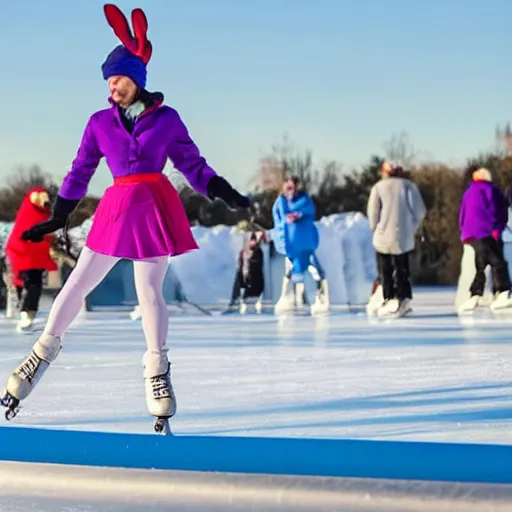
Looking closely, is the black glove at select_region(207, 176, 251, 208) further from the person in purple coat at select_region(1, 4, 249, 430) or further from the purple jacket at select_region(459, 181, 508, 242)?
the purple jacket at select_region(459, 181, 508, 242)

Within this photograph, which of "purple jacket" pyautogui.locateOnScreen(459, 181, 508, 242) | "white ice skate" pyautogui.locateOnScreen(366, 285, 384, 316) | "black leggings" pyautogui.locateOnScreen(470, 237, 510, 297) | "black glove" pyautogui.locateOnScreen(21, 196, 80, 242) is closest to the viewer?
"black glove" pyautogui.locateOnScreen(21, 196, 80, 242)

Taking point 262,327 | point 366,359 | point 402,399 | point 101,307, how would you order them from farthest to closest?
point 101,307 → point 262,327 → point 366,359 → point 402,399

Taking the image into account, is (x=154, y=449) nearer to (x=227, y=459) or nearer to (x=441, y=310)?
(x=227, y=459)

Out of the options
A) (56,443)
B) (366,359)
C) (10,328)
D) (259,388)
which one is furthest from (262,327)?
(56,443)

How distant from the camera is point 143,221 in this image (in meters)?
3.04

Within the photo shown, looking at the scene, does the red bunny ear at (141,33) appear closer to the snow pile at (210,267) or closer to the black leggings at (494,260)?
the black leggings at (494,260)

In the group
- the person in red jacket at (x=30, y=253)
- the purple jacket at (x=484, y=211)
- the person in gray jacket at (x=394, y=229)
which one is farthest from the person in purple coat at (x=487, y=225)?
the person in red jacket at (x=30, y=253)

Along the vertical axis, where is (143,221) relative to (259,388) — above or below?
above

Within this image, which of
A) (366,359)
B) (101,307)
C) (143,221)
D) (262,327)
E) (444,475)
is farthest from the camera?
(101,307)

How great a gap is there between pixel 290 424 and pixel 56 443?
2.90ft

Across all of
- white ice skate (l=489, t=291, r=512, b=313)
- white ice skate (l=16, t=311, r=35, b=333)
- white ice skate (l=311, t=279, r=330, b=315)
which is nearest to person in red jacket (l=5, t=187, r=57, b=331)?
white ice skate (l=16, t=311, r=35, b=333)

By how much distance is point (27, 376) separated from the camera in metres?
3.15

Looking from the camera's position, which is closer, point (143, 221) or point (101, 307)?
point (143, 221)

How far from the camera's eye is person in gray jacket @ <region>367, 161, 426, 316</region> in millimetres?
8430
